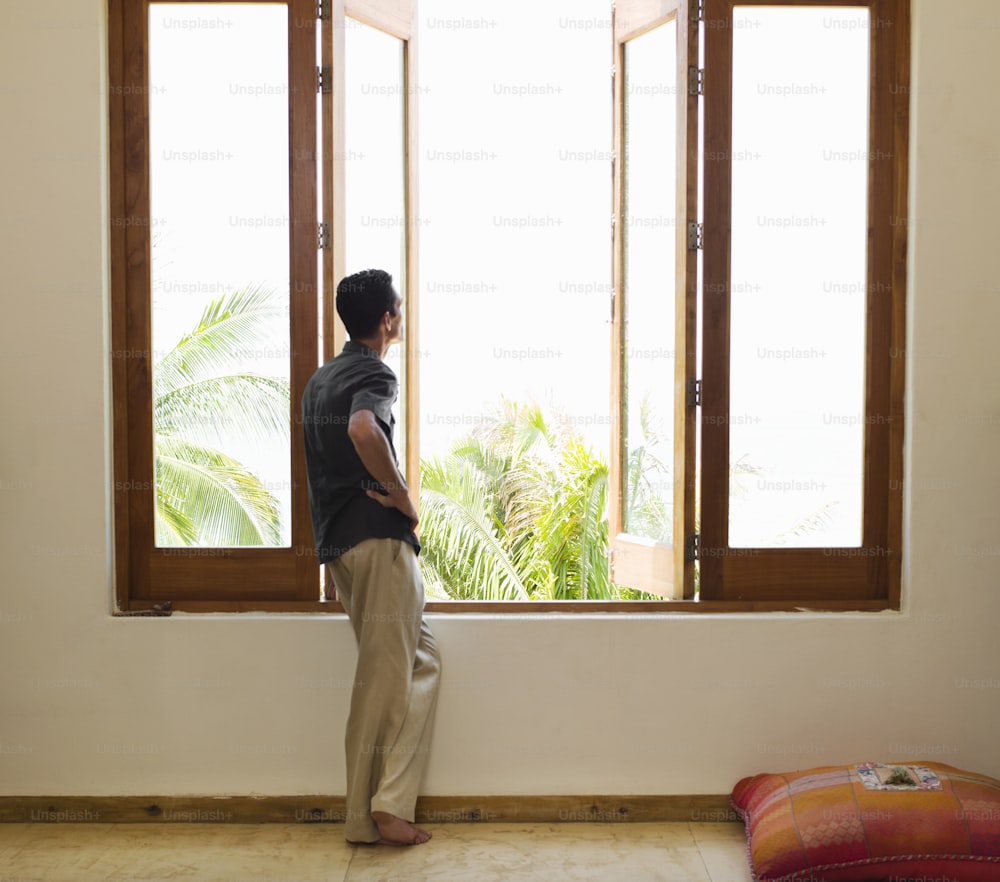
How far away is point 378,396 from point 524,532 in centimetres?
362

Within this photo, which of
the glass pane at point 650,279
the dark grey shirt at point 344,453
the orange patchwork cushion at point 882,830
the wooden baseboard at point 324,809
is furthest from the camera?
the glass pane at point 650,279

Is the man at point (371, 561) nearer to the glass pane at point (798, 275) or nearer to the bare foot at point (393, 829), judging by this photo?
the bare foot at point (393, 829)

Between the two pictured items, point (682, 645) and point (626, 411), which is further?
point (626, 411)

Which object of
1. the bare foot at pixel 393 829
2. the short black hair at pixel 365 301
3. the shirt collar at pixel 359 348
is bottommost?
the bare foot at pixel 393 829

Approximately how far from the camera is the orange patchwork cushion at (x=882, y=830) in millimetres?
2469

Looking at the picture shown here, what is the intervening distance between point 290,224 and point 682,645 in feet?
6.08

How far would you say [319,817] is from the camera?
3.02 metres

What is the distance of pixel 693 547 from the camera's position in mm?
3115

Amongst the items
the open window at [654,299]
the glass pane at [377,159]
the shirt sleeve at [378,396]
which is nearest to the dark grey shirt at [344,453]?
the shirt sleeve at [378,396]

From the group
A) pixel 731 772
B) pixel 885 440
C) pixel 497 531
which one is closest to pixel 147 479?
pixel 731 772

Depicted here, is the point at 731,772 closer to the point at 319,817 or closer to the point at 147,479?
the point at 319,817

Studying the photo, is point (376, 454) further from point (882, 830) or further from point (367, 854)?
point (882, 830)

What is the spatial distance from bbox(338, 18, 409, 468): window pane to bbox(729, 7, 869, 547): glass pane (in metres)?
1.15

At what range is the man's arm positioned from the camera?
2.68 meters
